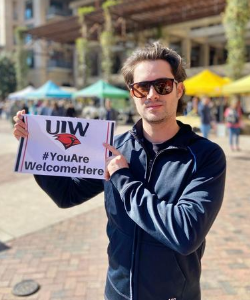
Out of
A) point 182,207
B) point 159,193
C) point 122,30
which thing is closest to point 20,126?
point 159,193

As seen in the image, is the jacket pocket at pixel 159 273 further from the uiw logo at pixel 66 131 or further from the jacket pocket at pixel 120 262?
the uiw logo at pixel 66 131

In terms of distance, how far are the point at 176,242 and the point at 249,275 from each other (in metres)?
2.48

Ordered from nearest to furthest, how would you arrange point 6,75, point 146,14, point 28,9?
1. point 146,14
2. point 6,75
3. point 28,9

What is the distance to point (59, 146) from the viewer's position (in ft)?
5.97

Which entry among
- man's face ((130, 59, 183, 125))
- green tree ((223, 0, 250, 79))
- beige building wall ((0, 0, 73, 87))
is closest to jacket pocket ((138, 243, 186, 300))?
man's face ((130, 59, 183, 125))

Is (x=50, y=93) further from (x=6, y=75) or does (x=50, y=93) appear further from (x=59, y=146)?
(x=6, y=75)

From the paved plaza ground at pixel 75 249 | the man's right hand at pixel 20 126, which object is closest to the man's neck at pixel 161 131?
the man's right hand at pixel 20 126

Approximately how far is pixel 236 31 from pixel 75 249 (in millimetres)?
13972

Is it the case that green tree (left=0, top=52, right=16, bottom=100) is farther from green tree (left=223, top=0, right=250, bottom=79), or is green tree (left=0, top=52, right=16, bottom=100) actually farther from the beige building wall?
green tree (left=223, top=0, right=250, bottom=79)

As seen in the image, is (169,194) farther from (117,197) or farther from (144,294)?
(144,294)

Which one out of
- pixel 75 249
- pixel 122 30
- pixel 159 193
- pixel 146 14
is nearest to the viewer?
pixel 159 193

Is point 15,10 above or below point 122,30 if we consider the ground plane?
above

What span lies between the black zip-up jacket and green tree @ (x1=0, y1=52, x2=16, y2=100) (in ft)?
124

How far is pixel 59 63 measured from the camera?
38344 millimetres
